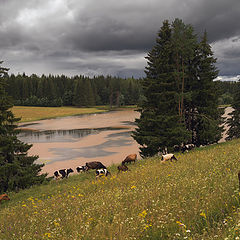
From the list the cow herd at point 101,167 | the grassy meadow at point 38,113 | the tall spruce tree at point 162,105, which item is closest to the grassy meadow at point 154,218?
the cow herd at point 101,167

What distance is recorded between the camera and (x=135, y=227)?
4.41 m

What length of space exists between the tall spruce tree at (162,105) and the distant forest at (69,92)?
106m

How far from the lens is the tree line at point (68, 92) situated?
439 ft

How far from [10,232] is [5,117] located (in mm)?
11230

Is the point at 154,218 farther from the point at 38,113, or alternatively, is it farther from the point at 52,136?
the point at 38,113

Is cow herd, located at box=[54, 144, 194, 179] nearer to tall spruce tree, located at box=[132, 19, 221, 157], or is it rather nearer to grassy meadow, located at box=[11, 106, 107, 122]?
tall spruce tree, located at box=[132, 19, 221, 157]

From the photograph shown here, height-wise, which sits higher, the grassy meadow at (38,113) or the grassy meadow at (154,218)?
the grassy meadow at (38,113)

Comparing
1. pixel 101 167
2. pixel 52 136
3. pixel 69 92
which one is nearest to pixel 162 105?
pixel 101 167

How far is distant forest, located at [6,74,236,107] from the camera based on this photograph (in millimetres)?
133750

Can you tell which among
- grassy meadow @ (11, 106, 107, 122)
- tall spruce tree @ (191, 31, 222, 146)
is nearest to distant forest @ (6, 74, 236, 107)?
grassy meadow @ (11, 106, 107, 122)

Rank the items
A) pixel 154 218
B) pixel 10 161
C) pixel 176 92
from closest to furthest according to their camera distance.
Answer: pixel 154 218, pixel 10 161, pixel 176 92

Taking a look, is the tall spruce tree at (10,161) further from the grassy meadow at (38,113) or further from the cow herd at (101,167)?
the grassy meadow at (38,113)

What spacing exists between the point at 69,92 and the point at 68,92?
1156 millimetres

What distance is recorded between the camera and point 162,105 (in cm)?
2239
